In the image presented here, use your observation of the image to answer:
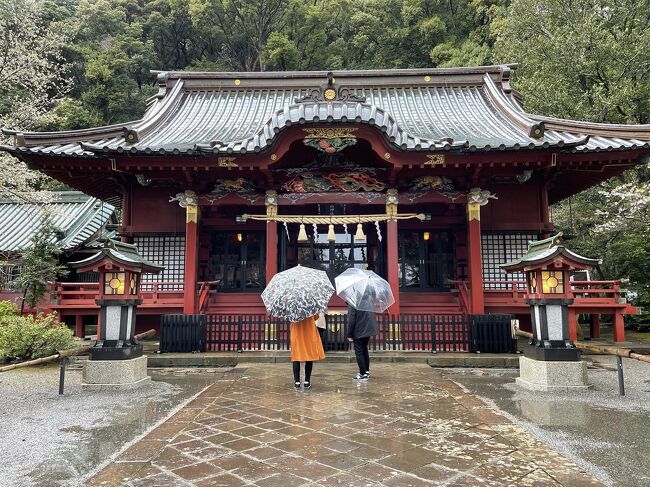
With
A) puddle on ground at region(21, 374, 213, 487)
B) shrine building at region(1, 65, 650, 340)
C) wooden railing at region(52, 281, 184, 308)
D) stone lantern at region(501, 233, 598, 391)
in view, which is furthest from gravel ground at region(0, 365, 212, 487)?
stone lantern at region(501, 233, 598, 391)

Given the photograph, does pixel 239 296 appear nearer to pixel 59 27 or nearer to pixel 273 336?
pixel 273 336

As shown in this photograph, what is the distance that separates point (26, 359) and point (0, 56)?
371 inches

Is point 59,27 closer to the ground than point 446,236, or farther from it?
farther from it

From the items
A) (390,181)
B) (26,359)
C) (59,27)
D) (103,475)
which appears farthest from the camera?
(59,27)

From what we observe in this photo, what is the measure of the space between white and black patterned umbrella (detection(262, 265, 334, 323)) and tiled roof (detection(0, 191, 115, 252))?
1374 cm

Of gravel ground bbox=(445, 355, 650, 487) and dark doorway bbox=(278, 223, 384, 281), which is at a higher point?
dark doorway bbox=(278, 223, 384, 281)

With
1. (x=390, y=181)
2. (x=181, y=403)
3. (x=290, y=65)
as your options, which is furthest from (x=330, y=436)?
(x=290, y=65)

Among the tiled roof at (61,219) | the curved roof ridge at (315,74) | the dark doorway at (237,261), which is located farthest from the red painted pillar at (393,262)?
the tiled roof at (61,219)

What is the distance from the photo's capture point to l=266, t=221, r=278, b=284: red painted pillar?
38.3 ft

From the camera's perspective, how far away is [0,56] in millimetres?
13438

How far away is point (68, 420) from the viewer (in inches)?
219

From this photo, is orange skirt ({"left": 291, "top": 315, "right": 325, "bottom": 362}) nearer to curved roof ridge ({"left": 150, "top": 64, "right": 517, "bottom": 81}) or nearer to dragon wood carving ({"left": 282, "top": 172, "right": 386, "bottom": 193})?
dragon wood carving ({"left": 282, "top": 172, "right": 386, "bottom": 193})

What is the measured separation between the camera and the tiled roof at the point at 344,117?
1081cm

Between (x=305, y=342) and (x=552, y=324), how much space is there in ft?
13.4
